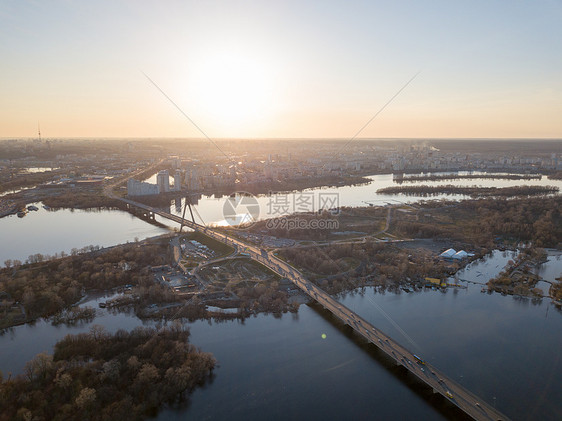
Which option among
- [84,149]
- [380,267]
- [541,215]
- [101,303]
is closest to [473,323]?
[380,267]

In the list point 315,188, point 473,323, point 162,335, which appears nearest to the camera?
point 162,335

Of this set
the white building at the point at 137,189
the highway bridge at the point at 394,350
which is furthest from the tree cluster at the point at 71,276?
the white building at the point at 137,189

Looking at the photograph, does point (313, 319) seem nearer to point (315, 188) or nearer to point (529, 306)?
point (529, 306)

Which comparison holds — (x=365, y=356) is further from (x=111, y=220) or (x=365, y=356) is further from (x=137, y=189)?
(x=137, y=189)

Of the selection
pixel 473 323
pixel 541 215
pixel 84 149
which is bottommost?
pixel 473 323

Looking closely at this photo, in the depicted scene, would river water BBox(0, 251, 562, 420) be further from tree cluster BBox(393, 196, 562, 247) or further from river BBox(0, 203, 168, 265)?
river BBox(0, 203, 168, 265)

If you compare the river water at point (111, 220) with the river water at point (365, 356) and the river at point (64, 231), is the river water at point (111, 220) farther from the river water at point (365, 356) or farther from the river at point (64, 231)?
the river water at point (365, 356)

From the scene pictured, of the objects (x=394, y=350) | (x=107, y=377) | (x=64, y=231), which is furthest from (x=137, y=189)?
A: (x=394, y=350)
